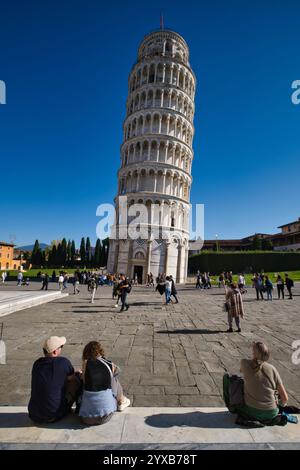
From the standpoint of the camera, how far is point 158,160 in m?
41.6

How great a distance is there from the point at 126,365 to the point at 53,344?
274 centimetres

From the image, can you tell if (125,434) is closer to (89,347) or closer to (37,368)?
(89,347)

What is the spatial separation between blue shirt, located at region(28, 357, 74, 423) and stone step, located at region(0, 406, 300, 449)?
14cm

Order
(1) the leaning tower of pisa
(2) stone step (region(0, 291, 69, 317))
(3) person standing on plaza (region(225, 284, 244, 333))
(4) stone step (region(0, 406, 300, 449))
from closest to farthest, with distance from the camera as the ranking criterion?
(4) stone step (region(0, 406, 300, 449)) < (3) person standing on plaza (region(225, 284, 244, 333)) < (2) stone step (region(0, 291, 69, 317)) < (1) the leaning tower of pisa

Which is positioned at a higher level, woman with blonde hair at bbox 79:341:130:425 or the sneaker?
woman with blonde hair at bbox 79:341:130:425

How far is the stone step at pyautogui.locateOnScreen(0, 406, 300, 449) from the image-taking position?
9.07 ft

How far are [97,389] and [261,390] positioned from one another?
204cm

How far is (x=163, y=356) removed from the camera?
6.09m

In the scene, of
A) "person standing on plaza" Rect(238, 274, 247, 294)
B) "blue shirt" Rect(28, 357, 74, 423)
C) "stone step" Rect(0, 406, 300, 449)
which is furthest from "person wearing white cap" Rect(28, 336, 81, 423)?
"person standing on plaza" Rect(238, 274, 247, 294)

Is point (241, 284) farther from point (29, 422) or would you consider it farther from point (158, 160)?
point (158, 160)

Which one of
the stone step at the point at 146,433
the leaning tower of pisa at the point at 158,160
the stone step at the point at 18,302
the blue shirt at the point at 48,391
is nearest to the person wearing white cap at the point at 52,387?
the blue shirt at the point at 48,391

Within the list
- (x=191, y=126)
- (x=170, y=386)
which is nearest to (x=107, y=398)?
(x=170, y=386)

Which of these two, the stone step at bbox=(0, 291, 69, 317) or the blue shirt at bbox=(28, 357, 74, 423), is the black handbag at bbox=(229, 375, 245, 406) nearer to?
the blue shirt at bbox=(28, 357, 74, 423)

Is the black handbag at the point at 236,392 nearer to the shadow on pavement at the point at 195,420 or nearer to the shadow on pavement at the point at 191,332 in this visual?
the shadow on pavement at the point at 195,420
